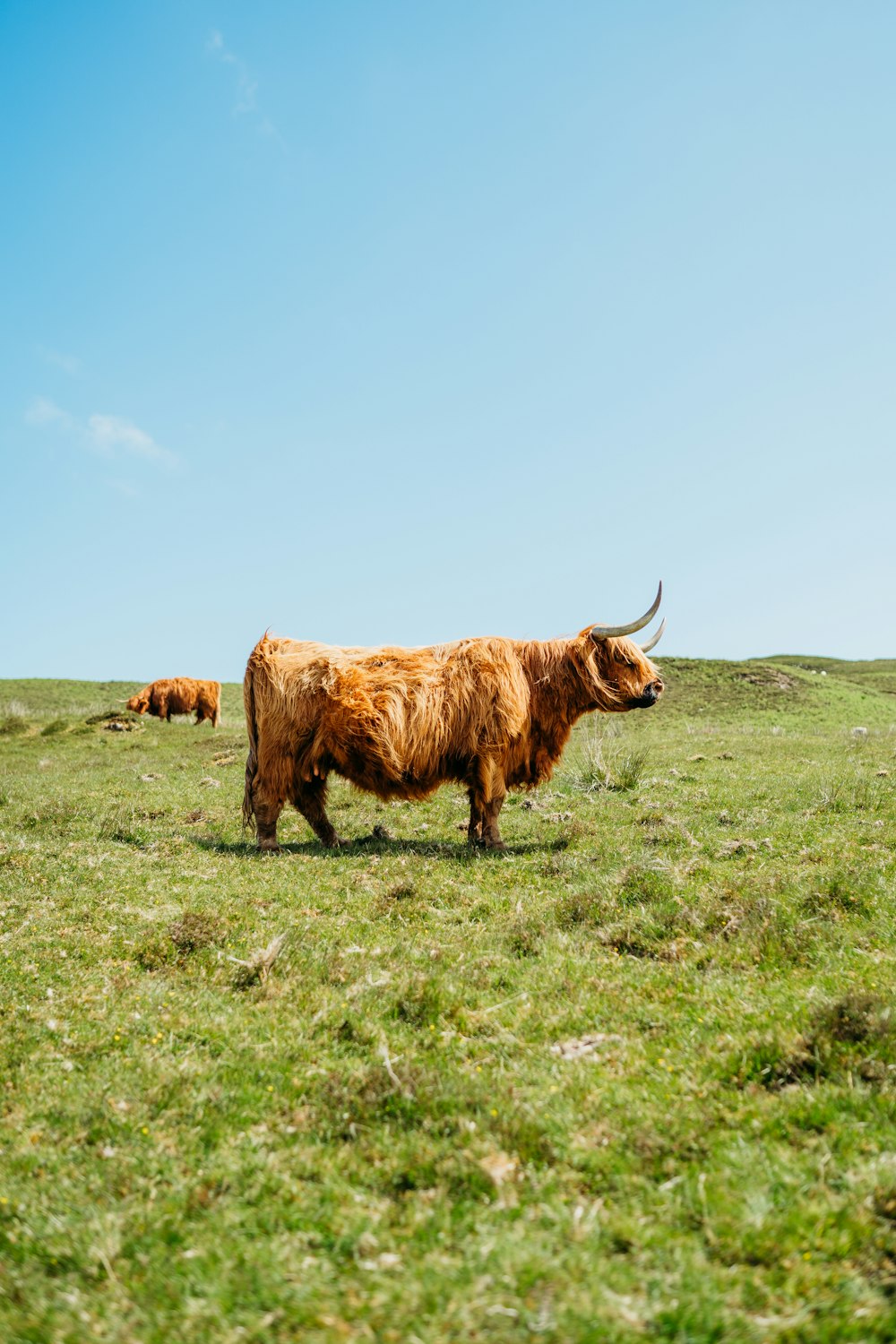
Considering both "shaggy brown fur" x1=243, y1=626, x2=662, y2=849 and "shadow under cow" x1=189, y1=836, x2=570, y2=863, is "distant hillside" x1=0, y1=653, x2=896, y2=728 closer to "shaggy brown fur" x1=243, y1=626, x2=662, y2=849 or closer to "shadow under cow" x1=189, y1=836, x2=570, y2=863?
"shaggy brown fur" x1=243, y1=626, x2=662, y2=849

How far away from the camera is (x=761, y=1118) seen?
388cm

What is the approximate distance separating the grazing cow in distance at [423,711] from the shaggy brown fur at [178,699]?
25.4 m

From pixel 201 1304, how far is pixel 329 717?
7.11m

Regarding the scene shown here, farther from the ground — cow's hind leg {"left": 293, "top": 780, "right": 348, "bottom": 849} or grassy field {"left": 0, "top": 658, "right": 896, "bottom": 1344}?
cow's hind leg {"left": 293, "top": 780, "right": 348, "bottom": 849}

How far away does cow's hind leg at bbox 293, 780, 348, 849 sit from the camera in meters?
10.5

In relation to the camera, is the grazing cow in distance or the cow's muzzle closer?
the grazing cow in distance

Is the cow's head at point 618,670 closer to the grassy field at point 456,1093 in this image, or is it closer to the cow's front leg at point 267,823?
the grassy field at point 456,1093

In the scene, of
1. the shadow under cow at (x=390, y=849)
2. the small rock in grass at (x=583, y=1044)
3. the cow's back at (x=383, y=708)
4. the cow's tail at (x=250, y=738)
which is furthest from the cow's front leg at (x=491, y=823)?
the small rock in grass at (x=583, y=1044)

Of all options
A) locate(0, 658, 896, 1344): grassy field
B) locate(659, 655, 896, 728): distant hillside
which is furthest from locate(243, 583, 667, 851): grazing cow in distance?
locate(659, 655, 896, 728): distant hillside

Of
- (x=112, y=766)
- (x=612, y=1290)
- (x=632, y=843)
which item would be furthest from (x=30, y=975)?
(x=112, y=766)

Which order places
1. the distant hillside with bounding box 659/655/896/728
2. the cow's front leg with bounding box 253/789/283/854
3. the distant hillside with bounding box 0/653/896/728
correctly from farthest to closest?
the distant hillside with bounding box 0/653/896/728
the distant hillside with bounding box 659/655/896/728
the cow's front leg with bounding box 253/789/283/854

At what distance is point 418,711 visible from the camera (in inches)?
390

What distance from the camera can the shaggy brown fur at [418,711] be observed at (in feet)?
32.3

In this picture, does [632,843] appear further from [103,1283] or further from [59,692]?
[59,692]
